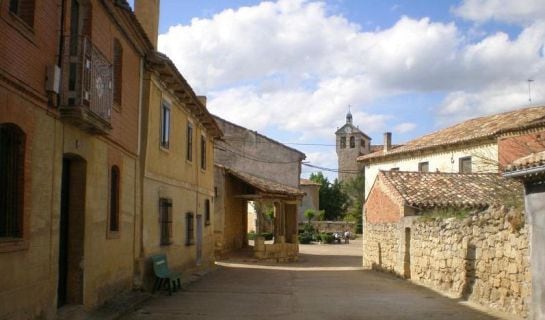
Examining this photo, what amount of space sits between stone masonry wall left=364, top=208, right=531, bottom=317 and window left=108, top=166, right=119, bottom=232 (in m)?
7.74

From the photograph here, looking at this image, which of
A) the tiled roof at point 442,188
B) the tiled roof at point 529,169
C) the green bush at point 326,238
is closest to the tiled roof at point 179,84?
the tiled roof at point 442,188

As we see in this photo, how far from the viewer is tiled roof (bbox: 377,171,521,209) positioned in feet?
76.3

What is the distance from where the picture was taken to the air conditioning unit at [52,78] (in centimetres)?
884

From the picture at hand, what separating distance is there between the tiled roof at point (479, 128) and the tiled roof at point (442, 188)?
4187mm

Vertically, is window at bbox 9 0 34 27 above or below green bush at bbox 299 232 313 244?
above

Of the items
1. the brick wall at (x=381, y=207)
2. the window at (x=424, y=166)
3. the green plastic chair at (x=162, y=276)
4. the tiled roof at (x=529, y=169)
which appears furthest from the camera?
the window at (x=424, y=166)

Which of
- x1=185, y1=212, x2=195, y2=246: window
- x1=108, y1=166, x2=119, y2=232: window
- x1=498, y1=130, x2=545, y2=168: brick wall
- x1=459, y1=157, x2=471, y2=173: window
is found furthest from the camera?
x1=459, y1=157, x2=471, y2=173: window

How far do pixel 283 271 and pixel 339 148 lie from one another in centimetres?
7048

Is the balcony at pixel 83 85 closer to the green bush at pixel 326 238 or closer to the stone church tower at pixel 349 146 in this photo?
the green bush at pixel 326 238

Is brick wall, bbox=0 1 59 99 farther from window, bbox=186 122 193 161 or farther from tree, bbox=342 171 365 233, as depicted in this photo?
tree, bbox=342 171 365 233

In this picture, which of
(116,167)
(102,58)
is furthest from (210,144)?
(102,58)

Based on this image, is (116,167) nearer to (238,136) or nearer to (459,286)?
(459,286)

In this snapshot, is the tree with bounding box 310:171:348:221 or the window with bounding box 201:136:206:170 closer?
the window with bounding box 201:136:206:170

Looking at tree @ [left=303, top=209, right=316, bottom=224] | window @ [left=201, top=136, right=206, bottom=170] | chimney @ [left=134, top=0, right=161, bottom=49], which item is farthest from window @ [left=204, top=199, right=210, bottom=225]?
tree @ [left=303, top=209, right=316, bottom=224]
